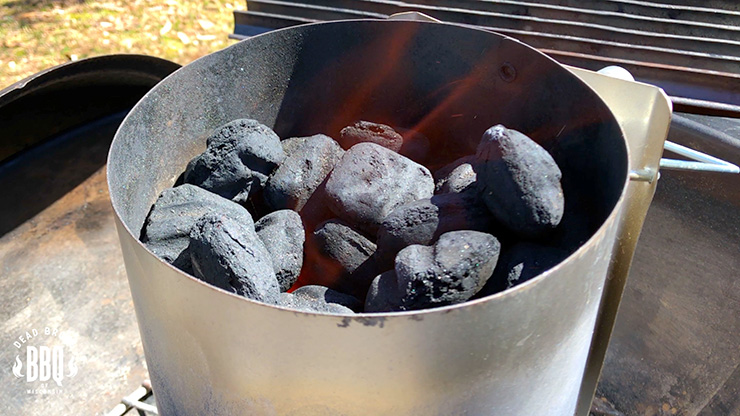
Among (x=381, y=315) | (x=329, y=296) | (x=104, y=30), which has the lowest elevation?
(x=104, y=30)

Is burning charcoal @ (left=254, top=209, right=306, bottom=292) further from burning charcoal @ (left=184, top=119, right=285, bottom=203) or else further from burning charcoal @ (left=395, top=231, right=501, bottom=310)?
burning charcoal @ (left=395, top=231, right=501, bottom=310)

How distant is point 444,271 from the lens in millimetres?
886

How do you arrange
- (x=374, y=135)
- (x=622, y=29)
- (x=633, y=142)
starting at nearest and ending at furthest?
(x=633, y=142), (x=374, y=135), (x=622, y=29)

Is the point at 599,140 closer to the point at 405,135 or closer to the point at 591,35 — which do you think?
the point at 405,135

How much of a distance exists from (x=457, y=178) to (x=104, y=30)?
3.33 metres

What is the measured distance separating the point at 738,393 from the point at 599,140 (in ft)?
3.10

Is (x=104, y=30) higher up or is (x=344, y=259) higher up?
(x=344, y=259)

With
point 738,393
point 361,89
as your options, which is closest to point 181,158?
point 361,89

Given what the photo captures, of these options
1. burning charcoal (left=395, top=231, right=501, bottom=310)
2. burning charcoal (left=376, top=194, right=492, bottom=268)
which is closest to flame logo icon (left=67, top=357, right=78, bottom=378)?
burning charcoal (left=376, top=194, right=492, bottom=268)

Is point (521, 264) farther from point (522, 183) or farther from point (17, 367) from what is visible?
point (17, 367)

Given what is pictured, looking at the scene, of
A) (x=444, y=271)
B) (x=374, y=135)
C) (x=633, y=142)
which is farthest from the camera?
(x=374, y=135)

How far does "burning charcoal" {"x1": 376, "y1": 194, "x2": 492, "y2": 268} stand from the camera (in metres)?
1.05

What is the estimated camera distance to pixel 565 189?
1176mm

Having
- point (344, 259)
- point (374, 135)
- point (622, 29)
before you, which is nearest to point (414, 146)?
point (374, 135)
